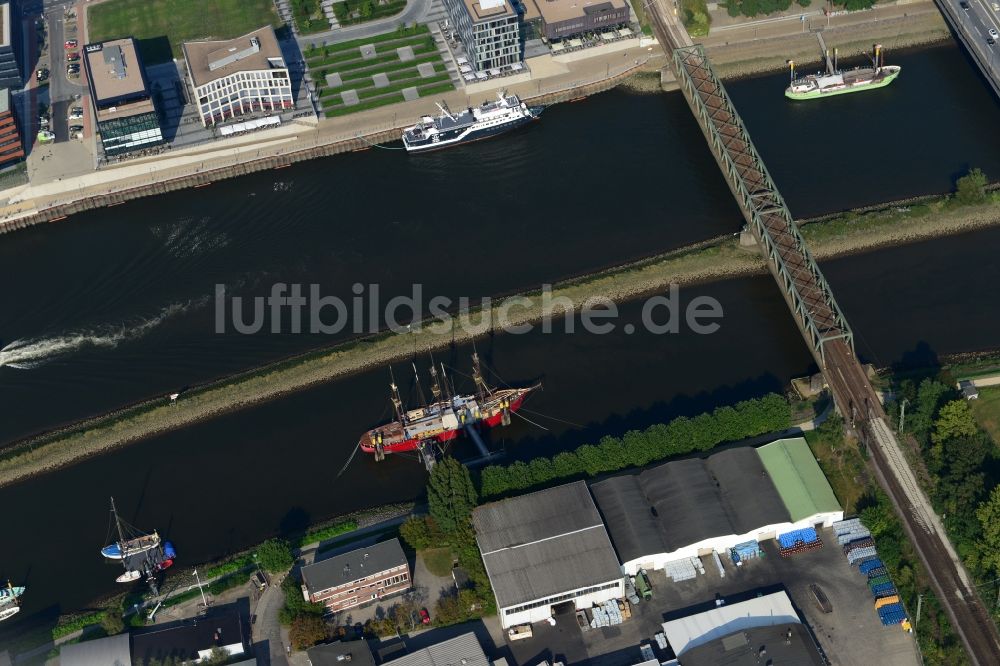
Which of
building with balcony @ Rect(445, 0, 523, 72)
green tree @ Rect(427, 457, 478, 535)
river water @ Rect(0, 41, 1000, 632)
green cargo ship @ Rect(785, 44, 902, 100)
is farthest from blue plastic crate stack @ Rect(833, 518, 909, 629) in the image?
building with balcony @ Rect(445, 0, 523, 72)

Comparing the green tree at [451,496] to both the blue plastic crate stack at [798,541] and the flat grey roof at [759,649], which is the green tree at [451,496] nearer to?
the flat grey roof at [759,649]

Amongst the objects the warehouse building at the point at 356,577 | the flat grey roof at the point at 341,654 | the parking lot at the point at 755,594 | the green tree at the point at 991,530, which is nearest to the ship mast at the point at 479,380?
the warehouse building at the point at 356,577

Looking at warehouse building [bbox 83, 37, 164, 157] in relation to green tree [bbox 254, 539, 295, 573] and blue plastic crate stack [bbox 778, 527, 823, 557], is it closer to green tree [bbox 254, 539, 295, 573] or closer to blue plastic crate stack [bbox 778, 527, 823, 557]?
green tree [bbox 254, 539, 295, 573]

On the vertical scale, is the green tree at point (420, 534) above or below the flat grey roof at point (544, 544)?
above

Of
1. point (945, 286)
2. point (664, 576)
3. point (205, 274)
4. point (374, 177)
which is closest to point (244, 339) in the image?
point (205, 274)

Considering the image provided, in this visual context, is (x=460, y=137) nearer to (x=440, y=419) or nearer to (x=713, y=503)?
(x=440, y=419)

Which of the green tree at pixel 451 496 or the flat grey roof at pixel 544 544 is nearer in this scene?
the flat grey roof at pixel 544 544
